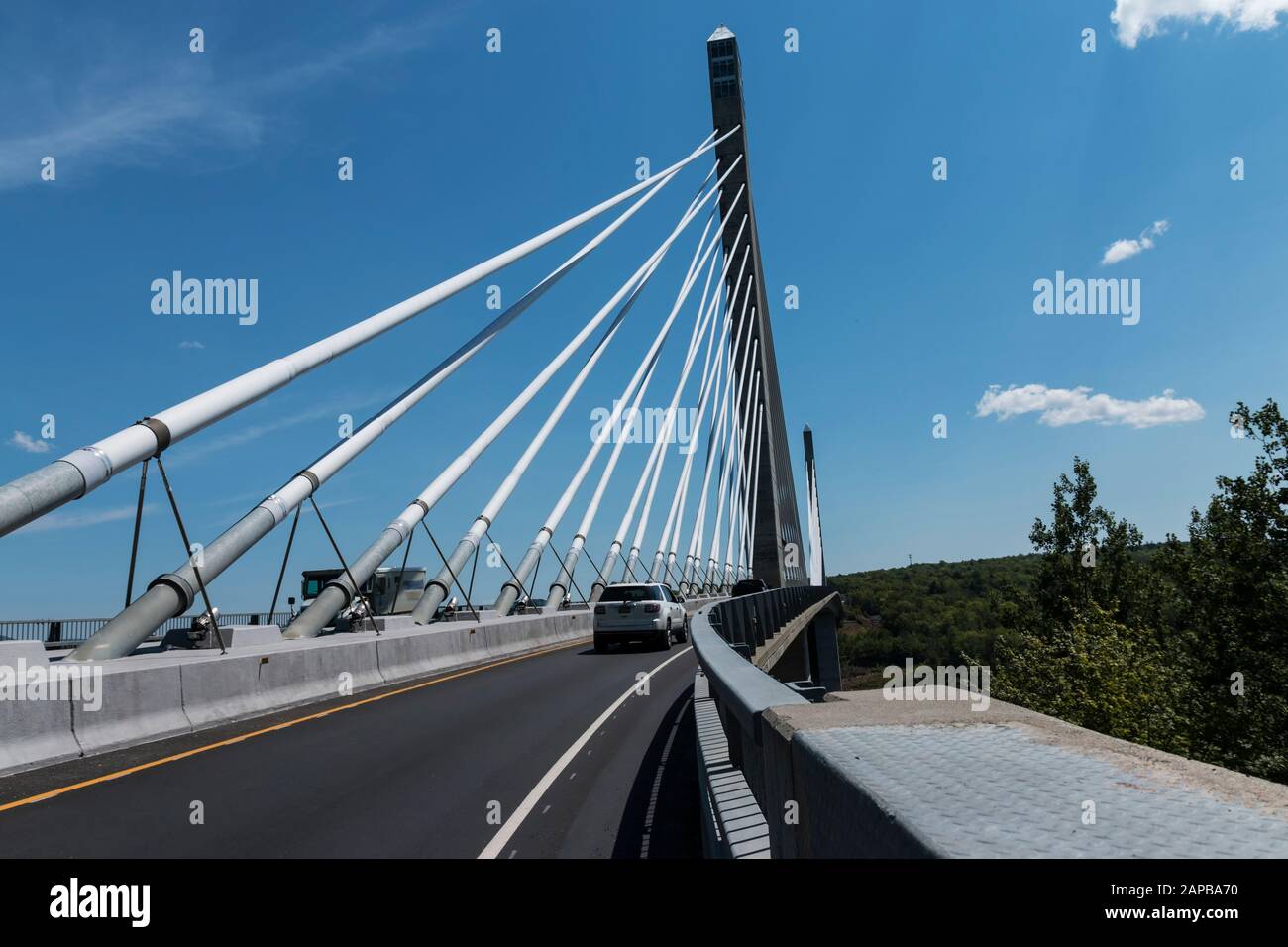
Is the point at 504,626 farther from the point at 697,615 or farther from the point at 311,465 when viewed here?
the point at 697,615

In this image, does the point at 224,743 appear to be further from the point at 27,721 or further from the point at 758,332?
the point at 758,332

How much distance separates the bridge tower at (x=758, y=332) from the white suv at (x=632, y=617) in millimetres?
31250

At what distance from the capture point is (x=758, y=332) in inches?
2361

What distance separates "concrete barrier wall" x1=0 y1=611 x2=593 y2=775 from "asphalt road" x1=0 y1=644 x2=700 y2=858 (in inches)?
14.6

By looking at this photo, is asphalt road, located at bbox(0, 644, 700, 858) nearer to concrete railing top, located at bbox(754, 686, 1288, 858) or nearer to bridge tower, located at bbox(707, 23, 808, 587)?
concrete railing top, located at bbox(754, 686, 1288, 858)

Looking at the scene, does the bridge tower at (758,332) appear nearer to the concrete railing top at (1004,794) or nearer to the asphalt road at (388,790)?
the asphalt road at (388,790)

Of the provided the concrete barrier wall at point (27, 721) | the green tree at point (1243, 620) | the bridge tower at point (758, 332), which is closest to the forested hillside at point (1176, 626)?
the green tree at point (1243, 620)

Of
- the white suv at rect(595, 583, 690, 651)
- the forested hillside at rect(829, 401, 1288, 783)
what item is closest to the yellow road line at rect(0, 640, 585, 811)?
the white suv at rect(595, 583, 690, 651)

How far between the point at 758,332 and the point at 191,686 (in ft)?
167

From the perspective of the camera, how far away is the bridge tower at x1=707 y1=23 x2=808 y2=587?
5631 cm

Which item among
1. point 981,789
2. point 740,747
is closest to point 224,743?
point 740,747

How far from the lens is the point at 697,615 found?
524 inches
